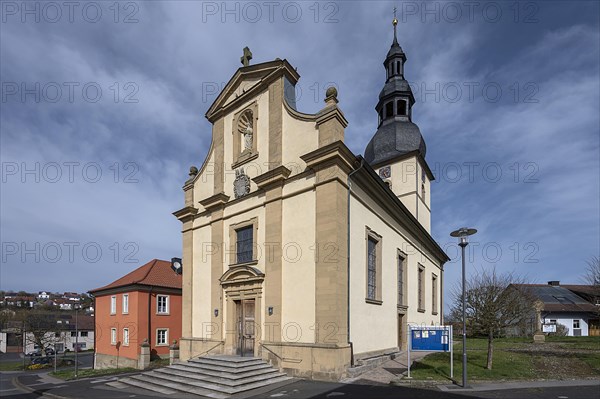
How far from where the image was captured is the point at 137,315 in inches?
1119

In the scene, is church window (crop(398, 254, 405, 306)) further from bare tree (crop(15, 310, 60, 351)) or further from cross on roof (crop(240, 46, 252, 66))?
bare tree (crop(15, 310, 60, 351))

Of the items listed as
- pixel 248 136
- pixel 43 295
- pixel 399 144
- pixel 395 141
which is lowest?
pixel 43 295

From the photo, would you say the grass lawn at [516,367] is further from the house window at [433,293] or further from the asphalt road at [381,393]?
the house window at [433,293]

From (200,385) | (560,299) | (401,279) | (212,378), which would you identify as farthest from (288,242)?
(560,299)

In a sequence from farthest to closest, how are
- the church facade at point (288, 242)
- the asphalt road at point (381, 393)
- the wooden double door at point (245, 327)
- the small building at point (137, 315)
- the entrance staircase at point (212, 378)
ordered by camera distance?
the small building at point (137, 315)
the wooden double door at point (245, 327)
the church facade at point (288, 242)
the entrance staircase at point (212, 378)
the asphalt road at point (381, 393)

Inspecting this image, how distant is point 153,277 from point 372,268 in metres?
21.0

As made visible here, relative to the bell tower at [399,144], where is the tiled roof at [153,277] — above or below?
below

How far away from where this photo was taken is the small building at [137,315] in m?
28.6

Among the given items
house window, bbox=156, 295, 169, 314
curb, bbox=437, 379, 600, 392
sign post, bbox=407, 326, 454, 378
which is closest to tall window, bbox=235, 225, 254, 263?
sign post, bbox=407, 326, 454, 378

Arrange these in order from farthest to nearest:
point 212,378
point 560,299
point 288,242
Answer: point 560,299, point 288,242, point 212,378

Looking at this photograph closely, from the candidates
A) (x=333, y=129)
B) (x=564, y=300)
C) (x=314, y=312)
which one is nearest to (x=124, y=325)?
(x=314, y=312)

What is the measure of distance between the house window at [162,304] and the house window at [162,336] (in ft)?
4.52

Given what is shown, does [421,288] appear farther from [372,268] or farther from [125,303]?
[125,303]

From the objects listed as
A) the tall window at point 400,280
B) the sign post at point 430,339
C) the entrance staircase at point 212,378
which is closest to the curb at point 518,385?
the sign post at point 430,339
